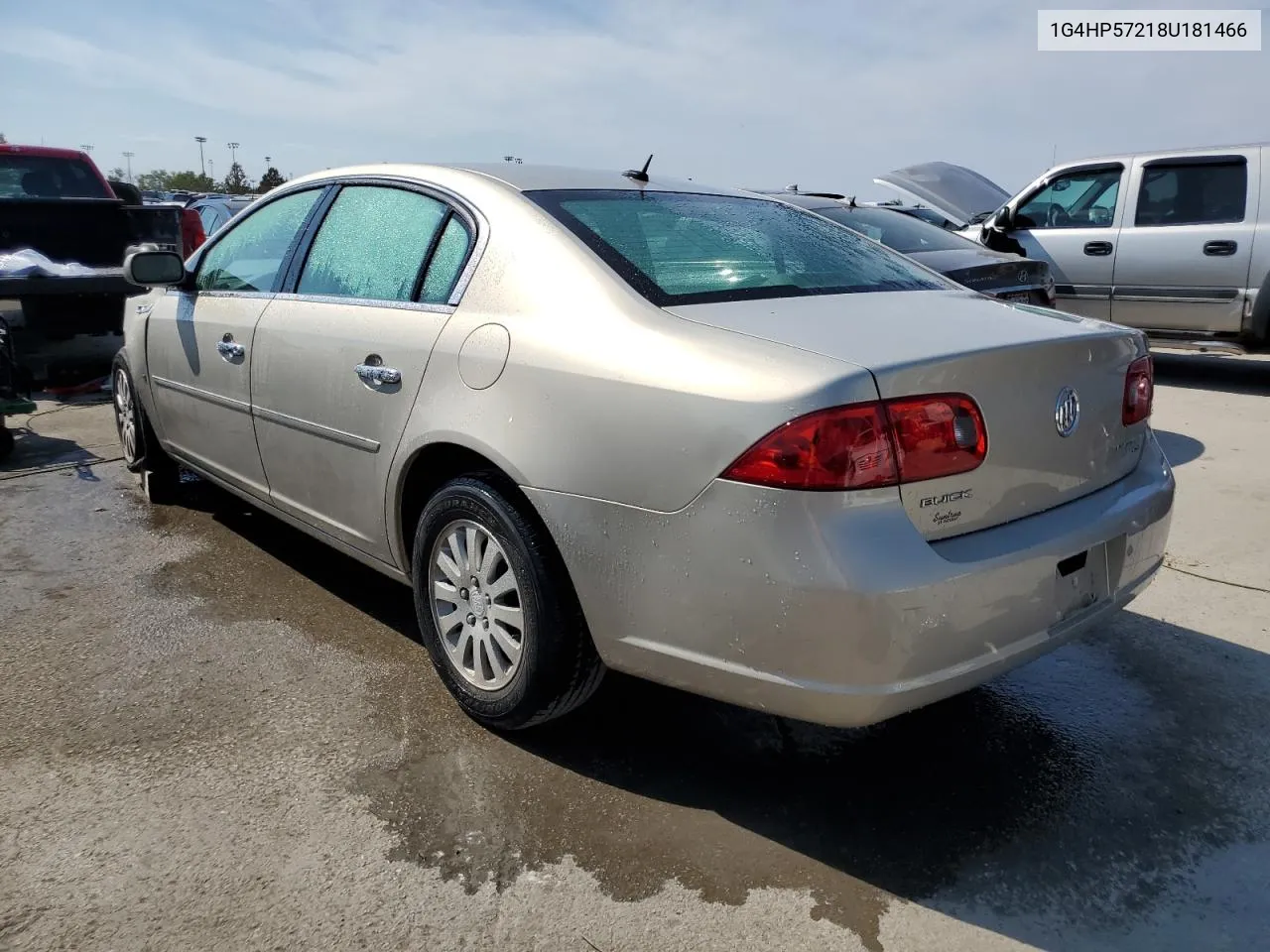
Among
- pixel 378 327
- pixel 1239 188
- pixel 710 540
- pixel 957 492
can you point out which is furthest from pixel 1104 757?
pixel 1239 188

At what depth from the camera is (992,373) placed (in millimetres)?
2260

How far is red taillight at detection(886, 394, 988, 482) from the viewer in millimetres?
2111

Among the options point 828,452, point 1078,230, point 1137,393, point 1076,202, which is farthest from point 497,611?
point 1076,202

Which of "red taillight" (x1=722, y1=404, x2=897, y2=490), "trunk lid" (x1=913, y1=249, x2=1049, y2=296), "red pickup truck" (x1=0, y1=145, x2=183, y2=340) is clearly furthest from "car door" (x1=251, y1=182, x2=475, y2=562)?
"red pickup truck" (x1=0, y1=145, x2=183, y2=340)

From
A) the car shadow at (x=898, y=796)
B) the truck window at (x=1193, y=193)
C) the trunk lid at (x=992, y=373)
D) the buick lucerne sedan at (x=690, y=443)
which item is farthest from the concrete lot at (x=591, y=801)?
the truck window at (x=1193, y=193)

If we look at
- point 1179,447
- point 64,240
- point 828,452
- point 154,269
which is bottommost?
point 1179,447

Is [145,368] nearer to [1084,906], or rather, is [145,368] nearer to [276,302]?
[276,302]

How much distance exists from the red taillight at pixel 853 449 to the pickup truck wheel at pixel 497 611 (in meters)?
0.65

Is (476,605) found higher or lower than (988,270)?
lower

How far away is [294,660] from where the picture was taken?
3.32 metres

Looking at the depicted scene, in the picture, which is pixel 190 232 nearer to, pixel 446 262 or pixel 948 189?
pixel 446 262

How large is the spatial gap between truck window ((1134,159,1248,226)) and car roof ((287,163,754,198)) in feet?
20.2

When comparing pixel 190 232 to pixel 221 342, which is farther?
pixel 190 232

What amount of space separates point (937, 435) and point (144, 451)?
4145mm
